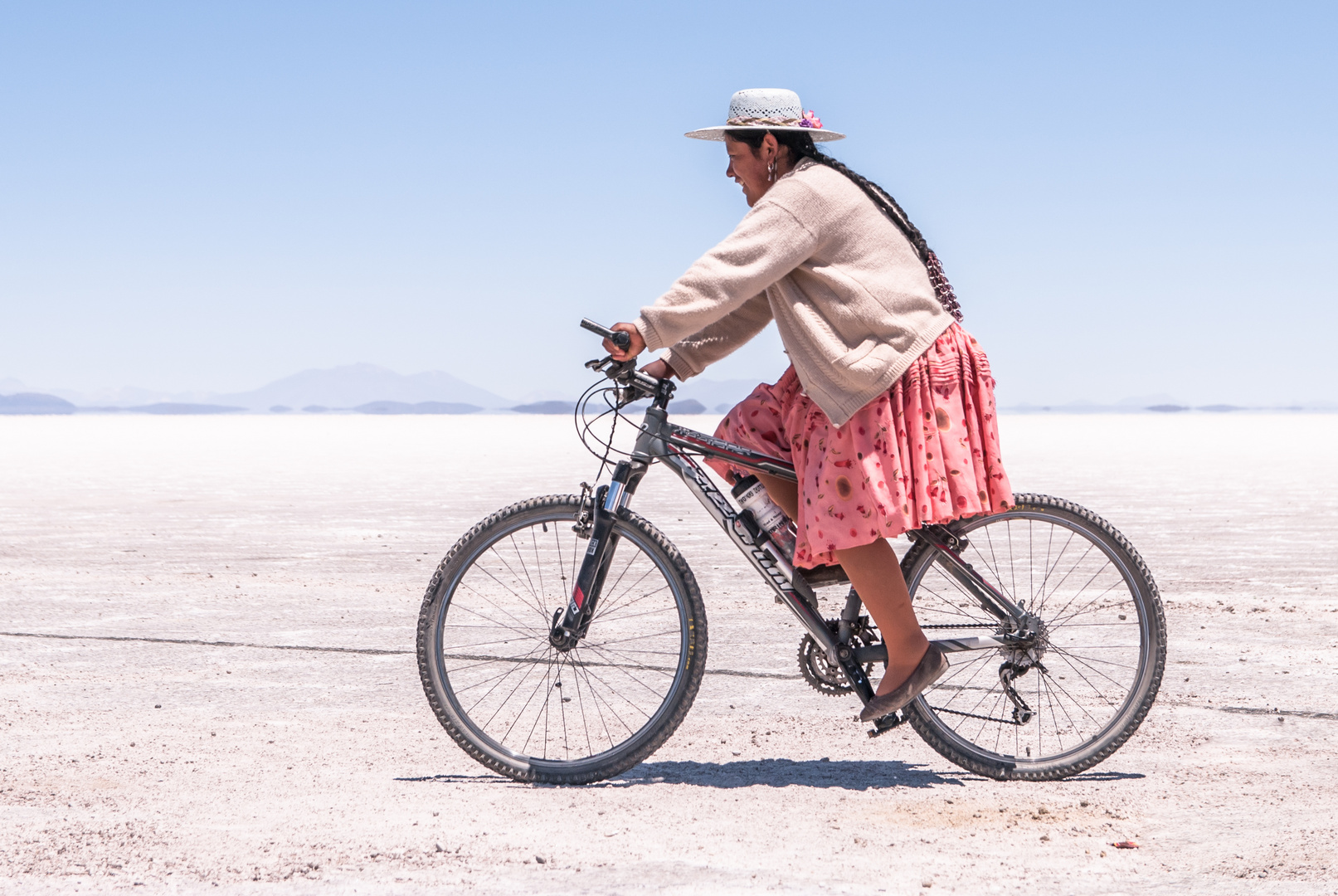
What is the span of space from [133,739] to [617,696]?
1.74 m

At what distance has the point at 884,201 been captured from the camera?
4.11m

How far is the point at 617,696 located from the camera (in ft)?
17.7

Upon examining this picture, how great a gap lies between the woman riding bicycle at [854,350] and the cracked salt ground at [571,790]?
1.90 feet

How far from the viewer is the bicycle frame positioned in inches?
168

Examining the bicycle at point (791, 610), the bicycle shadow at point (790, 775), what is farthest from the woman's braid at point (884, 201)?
the bicycle shadow at point (790, 775)

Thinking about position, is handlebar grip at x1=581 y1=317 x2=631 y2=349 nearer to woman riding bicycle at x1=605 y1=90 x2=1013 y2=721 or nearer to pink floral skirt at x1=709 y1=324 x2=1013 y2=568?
woman riding bicycle at x1=605 y1=90 x2=1013 y2=721

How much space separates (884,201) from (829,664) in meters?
1.40

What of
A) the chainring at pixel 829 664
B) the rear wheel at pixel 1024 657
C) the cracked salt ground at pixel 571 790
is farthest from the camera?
the rear wheel at pixel 1024 657

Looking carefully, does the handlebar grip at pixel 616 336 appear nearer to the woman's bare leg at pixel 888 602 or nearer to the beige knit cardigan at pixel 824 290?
the beige knit cardigan at pixel 824 290

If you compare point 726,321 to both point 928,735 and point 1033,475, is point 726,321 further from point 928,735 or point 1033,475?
point 1033,475

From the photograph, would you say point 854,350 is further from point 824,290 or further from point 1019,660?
point 1019,660

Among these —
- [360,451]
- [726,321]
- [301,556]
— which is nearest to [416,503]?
[301,556]

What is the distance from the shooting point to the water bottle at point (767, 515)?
4.29 metres

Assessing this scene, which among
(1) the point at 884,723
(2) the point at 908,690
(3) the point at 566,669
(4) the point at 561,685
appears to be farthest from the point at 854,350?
(3) the point at 566,669
